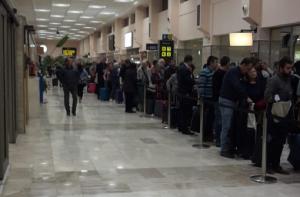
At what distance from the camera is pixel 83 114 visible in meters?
12.7

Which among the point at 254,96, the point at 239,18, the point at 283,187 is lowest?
the point at 283,187

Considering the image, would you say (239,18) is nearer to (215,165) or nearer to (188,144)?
(188,144)

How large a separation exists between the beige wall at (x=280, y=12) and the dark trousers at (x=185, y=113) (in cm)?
323

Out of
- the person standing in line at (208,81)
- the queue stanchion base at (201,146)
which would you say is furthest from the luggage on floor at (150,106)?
the queue stanchion base at (201,146)

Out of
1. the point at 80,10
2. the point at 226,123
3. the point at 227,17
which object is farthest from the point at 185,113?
the point at 80,10

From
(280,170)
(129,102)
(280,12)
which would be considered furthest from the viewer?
(129,102)

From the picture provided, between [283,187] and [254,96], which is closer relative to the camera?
[283,187]

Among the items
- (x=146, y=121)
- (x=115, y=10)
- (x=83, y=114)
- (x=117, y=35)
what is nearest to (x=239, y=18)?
(x=146, y=121)

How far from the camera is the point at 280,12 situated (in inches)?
436

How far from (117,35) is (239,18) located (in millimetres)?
18783

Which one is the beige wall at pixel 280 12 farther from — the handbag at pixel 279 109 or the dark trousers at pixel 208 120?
the handbag at pixel 279 109

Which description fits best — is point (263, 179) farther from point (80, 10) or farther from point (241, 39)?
point (80, 10)

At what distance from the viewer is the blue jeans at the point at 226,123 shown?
7.12 meters

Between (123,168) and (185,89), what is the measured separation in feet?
10.7
